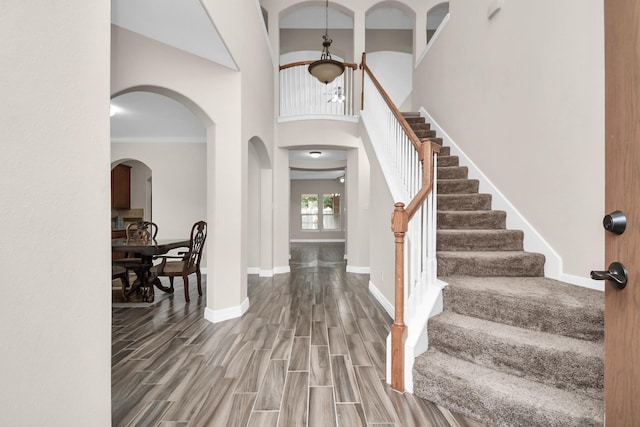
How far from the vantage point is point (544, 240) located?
254 cm

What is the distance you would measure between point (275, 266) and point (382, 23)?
6643 mm

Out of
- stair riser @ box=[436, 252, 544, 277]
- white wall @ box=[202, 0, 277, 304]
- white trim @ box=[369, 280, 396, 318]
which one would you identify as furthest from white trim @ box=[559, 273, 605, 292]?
white wall @ box=[202, 0, 277, 304]

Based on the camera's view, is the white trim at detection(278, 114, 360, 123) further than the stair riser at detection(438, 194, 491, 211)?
Yes

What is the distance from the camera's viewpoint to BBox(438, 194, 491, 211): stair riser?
323 cm

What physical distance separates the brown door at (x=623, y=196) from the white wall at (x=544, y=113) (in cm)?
141

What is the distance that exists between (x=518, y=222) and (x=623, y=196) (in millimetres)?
2149

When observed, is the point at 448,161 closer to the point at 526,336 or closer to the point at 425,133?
the point at 425,133

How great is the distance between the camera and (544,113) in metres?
2.51

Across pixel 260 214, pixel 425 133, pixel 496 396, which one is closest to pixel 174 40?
pixel 260 214

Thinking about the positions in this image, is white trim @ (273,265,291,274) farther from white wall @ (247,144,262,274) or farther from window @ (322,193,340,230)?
window @ (322,193,340,230)

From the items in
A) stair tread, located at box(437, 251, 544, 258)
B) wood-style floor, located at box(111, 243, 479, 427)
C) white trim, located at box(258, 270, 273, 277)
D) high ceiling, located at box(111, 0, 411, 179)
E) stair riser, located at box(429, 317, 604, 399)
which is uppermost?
high ceiling, located at box(111, 0, 411, 179)

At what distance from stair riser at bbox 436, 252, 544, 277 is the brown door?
4.82ft
